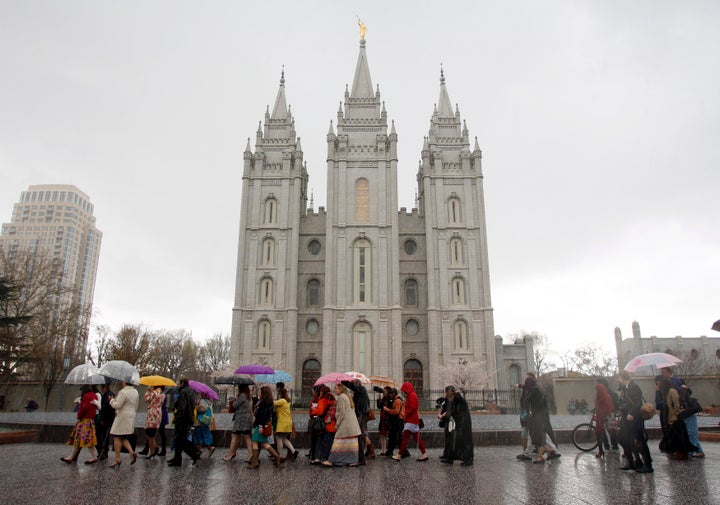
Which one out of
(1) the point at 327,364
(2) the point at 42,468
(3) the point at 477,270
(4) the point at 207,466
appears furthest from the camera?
(3) the point at 477,270

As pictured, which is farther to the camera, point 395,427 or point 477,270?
point 477,270

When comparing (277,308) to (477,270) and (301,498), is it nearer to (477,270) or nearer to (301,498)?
→ (477,270)

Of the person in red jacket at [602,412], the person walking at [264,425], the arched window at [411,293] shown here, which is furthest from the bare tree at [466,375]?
the person walking at [264,425]

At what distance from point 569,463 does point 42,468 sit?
9378mm

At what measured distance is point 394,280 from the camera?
41.2m

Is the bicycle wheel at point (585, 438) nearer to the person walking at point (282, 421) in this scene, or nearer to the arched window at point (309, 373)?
Result: the person walking at point (282, 421)

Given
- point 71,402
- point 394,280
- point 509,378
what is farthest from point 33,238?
point 509,378

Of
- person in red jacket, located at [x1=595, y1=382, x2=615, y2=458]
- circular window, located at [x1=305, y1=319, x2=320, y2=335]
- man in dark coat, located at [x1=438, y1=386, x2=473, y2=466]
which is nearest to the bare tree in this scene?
circular window, located at [x1=305, y1=319, x2=320, y2=335]

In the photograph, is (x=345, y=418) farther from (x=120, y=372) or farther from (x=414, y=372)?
(x=414, y=372)

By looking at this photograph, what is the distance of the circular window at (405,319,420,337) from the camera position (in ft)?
136

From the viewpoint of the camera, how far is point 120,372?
1107cm

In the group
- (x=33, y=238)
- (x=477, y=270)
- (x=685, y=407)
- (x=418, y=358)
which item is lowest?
(x=685, y=407)

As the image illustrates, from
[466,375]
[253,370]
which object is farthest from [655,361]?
[466,375]

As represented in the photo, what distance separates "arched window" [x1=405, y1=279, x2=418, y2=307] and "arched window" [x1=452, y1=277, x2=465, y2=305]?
119 inches
